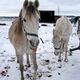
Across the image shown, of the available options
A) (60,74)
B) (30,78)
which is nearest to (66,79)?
(60,74)

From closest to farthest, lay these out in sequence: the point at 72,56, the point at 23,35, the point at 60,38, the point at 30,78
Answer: the point at 23,35
the point at 30,78
the point at 60,38
the point at 72,56

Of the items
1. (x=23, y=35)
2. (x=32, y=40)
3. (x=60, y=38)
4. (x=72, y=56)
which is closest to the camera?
(x=32, y=40)

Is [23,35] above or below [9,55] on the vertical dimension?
above

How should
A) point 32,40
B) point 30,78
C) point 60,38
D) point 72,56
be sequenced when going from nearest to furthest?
1. point 32,40
2. point 30,78
3. point 60,38
4. point 72,56

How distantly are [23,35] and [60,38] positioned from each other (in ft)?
8.07

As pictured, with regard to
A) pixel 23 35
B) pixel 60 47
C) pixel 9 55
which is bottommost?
pixel 9 55

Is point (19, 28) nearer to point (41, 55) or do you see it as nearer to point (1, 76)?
point (1, 76)

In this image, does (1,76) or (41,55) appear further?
(41,55)

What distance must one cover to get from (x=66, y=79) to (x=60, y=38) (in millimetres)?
2006

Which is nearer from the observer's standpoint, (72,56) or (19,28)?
(19,28)

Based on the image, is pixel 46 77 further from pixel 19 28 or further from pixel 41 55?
pixel 41 55

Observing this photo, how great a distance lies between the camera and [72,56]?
1013cm

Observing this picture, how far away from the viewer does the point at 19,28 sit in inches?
266

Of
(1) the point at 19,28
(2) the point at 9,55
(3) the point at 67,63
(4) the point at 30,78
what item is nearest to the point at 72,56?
(3) the point at 67,63
